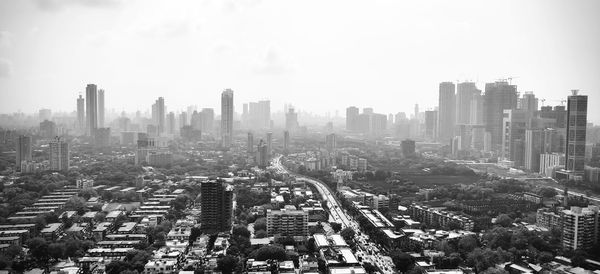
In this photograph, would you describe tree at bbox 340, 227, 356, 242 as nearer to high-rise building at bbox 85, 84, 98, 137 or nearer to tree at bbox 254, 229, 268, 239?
tree at bbox 254, 229, 268, 239

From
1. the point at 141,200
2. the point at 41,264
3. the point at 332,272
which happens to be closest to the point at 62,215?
the point at 141,200

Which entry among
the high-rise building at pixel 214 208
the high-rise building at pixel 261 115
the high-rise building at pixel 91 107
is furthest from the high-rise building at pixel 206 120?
the high-rise building at pixel 214 208

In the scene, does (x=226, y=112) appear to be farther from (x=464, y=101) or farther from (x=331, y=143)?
(x=464, y=101)

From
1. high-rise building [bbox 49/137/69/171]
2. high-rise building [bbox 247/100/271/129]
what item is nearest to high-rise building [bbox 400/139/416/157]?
high-rise building [bbox 49/137/69/171]

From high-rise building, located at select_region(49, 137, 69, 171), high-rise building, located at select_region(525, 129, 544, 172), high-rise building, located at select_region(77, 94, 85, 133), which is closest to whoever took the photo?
high-rise building, located at select_region(49, 137, 69, 171)

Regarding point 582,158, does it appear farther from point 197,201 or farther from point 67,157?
point 67,157
